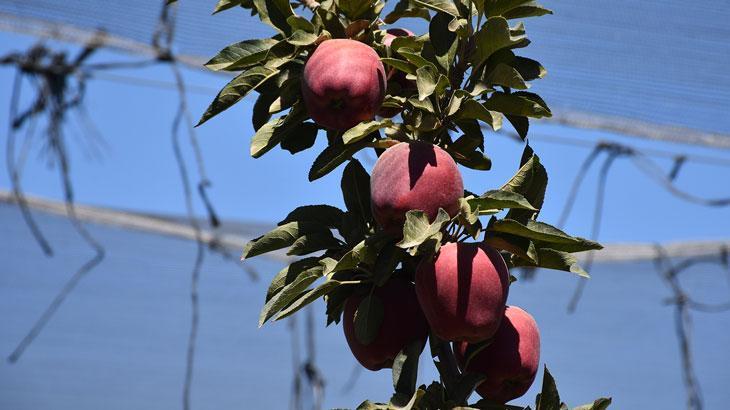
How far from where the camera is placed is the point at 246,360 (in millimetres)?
4098

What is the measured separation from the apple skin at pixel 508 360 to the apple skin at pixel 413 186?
0.11m

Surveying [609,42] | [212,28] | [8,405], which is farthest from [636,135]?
[8,405]

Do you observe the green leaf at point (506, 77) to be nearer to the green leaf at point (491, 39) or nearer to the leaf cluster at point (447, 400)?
the green leaf at point (491, 39)

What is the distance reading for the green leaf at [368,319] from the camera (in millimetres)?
774

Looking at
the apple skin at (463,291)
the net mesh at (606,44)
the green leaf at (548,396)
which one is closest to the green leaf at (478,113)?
the apple skin at (463,291)

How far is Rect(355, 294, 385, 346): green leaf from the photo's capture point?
2.54ft

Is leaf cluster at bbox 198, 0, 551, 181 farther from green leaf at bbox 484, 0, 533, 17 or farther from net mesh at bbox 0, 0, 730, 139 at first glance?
net mesh at bbox 0, 0, 730, 139

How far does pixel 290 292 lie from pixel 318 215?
98mm

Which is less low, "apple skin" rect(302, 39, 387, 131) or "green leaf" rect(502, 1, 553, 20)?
"green leaf" rect(502, 1, 553, 20)

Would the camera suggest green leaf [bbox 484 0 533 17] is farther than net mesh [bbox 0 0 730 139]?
No

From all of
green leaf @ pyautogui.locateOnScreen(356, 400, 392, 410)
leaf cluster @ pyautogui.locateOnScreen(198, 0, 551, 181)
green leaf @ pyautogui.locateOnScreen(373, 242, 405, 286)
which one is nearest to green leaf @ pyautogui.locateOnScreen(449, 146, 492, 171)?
leaf cluster @ pyautogui.locateOnScreen(198, 0, 551, 181)

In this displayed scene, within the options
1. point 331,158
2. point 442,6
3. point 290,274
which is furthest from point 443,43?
point 290,274

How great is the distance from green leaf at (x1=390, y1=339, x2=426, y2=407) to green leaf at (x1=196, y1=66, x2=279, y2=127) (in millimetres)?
270

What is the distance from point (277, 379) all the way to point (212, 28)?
201cm
